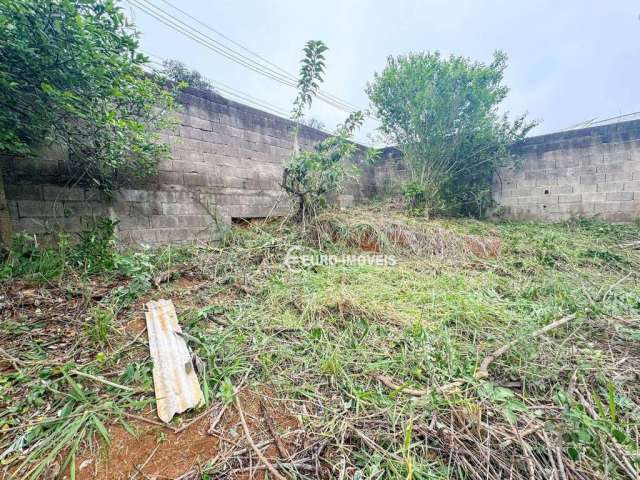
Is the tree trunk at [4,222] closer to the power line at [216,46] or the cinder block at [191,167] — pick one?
the cinder block at [191,167]

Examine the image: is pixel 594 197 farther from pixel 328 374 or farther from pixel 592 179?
pixel 328 374

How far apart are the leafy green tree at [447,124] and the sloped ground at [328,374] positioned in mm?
2976

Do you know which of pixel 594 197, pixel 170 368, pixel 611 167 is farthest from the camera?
pixel 594 197

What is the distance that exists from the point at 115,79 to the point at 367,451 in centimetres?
290

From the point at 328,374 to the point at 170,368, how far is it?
0.79 metres

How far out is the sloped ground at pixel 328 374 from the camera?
0.90 metres

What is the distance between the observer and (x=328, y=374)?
4.33 ft

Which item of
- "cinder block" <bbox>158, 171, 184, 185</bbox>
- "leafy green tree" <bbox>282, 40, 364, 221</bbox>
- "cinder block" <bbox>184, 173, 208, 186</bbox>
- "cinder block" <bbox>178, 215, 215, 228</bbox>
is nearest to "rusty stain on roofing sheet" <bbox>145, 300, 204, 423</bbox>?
"cinder block" <bbox>178, 215, 215, 228</bbox>

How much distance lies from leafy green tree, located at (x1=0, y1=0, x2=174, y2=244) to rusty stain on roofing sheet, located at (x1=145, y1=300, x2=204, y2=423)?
64.1 inches

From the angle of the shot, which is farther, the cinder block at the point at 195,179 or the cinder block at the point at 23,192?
the cinder block at the point at 195,179

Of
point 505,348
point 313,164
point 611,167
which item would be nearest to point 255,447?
point 505,348

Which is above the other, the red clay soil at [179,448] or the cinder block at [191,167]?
the cinder block at [191,167]

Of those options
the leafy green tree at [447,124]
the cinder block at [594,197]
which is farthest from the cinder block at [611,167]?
the leafy green tree at [447,124]

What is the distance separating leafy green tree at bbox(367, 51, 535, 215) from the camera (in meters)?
4.50
